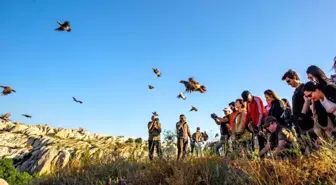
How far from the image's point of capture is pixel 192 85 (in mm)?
10211

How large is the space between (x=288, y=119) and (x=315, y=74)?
1.78 meters

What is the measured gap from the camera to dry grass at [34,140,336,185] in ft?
12.8

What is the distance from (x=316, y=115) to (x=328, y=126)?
0.29 m

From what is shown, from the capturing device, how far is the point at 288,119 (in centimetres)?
651

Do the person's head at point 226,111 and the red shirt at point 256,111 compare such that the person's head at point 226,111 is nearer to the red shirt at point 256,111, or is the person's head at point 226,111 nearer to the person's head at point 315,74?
the red shirt at point 256,111

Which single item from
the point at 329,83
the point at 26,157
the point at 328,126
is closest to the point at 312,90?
the point at 329,83

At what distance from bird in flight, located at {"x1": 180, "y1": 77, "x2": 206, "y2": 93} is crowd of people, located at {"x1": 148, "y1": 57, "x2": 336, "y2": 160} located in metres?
1.68

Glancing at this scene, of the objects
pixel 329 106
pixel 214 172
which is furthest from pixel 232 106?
pixel 329 106

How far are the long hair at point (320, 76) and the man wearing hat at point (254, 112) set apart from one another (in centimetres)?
212

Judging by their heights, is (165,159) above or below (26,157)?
below

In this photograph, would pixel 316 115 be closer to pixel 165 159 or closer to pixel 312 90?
pixel 312 90

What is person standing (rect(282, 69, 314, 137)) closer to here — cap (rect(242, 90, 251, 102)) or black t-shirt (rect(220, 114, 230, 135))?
cap (rect(242, 90, 251, 102))

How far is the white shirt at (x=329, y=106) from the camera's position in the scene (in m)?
4.57

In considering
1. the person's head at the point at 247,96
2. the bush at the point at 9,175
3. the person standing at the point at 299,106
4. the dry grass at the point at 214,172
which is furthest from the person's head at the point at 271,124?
the bush at the point at 9,175
